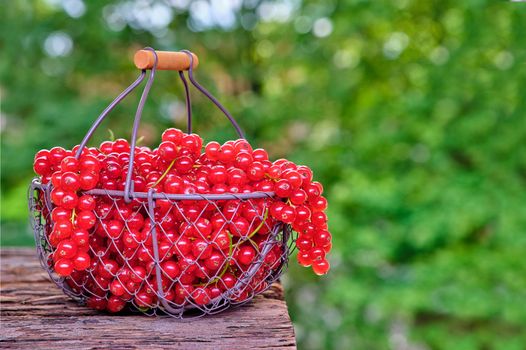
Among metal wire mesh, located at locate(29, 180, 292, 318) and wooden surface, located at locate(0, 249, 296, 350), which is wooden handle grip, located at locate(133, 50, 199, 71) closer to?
metal wire mesh, located at locate(29, 180, 292, 318)

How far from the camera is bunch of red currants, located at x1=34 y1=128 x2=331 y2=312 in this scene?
3.26ft

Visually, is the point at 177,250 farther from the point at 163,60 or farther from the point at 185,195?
the point at 163,60

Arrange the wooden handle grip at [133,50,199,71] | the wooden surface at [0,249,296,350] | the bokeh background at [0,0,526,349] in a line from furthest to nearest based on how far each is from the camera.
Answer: the bokeh background at [0,0,526,349]
the wooden handle grip at [133,50,199,71]
the wooden surface at [0,249,296,350]

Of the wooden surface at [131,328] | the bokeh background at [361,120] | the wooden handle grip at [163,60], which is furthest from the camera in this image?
the bokeh background at [361,120]

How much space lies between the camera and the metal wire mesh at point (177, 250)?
1.00 m

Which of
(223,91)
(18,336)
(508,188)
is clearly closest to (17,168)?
(223,91)

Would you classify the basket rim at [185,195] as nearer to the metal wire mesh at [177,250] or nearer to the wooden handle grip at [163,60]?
the metal wire mesh at [177,250]

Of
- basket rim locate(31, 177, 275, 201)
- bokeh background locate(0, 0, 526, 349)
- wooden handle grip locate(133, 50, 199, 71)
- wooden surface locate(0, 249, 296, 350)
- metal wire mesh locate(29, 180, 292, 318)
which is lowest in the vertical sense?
bokeh background locate(0, 0, 526, 349)

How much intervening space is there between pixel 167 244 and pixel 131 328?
14 cm

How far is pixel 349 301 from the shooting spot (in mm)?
3242

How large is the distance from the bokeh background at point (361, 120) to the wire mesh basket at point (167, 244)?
2.08 meters

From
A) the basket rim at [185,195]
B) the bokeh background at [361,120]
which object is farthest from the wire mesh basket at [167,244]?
the bokeh background at [361,120]

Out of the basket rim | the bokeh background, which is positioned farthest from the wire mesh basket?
the bokeh background

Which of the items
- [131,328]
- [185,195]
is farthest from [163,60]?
[131,328]
